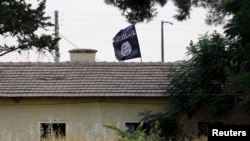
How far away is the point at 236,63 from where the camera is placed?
23281 mm

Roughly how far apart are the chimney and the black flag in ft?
4.00

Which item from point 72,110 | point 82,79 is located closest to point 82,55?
point 82,79

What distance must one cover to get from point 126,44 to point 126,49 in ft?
0.76

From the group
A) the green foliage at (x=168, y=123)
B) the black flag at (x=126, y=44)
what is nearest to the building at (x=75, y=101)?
the green foliage at (x=168, y=123)

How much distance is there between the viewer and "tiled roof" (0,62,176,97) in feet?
84.3

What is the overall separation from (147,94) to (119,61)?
337cm

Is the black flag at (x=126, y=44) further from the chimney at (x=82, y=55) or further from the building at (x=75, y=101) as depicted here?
the building at (x=75, y=101)

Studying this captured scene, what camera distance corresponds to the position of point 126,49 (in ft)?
96.6

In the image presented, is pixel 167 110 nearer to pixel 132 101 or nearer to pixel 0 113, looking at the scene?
pixel 132 101

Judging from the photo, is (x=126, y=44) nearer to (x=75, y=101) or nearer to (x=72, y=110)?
(x=75, y=101)

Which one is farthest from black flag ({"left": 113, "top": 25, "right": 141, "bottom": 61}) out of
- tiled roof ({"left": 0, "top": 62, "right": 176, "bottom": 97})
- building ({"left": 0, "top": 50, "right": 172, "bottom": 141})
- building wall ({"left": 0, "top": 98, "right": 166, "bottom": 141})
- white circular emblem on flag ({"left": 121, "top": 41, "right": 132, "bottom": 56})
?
building wall ({"left": 0, "top": 98, "right": 166, "bottom": 141})

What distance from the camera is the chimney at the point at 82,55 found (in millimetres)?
29062

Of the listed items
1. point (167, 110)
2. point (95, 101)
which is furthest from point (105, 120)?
point (167, 110)

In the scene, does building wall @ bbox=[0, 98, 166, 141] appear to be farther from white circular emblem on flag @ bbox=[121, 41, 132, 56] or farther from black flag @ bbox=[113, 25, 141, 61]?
white circular emblem on flag @ bbox=[121, 41, 132, 56]
